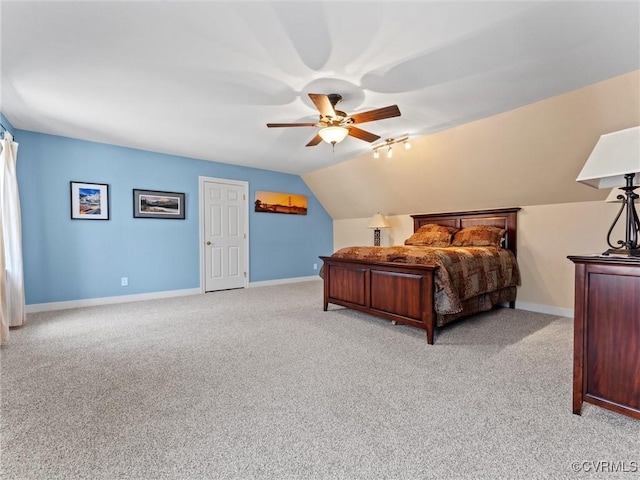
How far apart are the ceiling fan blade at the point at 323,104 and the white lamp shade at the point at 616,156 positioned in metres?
1.74

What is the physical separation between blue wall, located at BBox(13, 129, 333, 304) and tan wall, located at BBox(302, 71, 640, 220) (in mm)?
2578

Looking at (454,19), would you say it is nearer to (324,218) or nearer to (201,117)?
(201,117)

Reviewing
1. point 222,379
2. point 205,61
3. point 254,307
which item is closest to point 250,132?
point 205,61

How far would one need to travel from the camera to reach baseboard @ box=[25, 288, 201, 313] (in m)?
4.01

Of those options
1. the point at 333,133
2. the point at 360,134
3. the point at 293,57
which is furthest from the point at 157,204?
the point at 293,57

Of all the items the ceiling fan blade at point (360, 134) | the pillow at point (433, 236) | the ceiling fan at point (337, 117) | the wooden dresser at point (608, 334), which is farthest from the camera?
the pillow at point (433, 236)

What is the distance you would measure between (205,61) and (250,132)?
1.58 metres

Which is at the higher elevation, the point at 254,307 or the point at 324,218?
the point at 324,218

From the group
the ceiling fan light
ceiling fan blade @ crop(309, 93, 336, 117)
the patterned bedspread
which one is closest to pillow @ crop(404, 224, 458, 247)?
the patterned bedspread

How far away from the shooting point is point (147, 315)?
12.6ft

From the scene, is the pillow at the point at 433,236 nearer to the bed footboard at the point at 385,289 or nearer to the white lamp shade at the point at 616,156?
the bed footboard at the point at 385,289

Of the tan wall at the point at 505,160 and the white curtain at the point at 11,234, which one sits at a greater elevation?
the tan wall at the point at 505,160

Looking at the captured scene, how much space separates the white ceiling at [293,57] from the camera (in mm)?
1783

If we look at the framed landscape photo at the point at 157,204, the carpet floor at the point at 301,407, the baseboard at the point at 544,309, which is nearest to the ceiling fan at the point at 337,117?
the carpet floor at the point at 301,407
